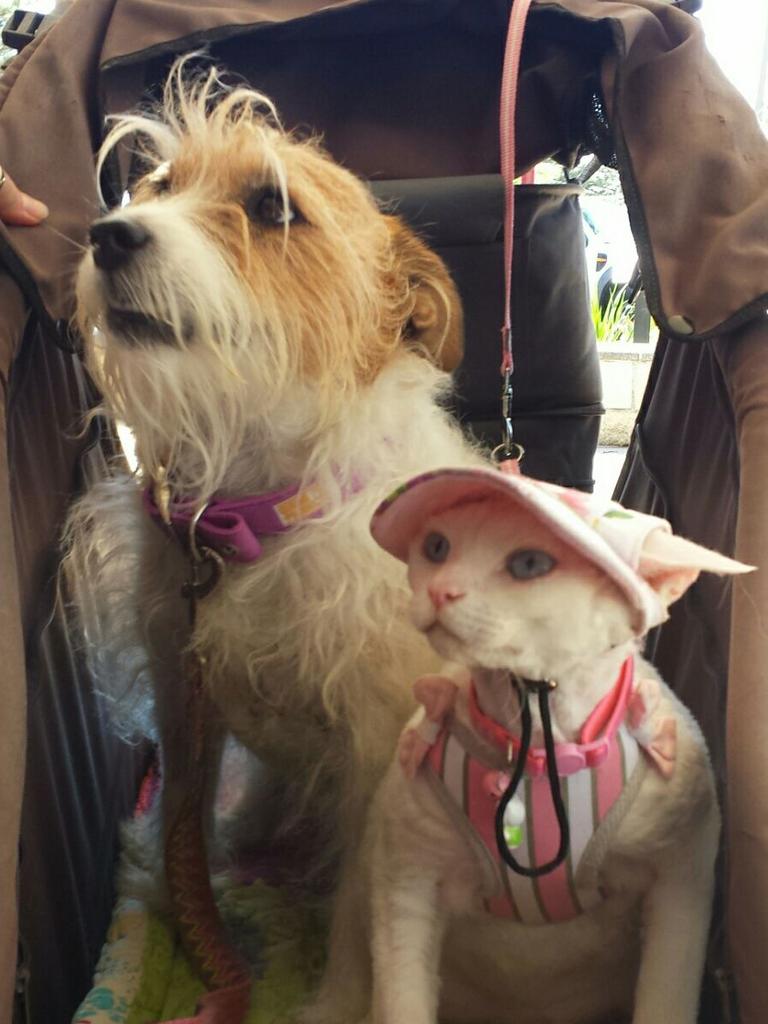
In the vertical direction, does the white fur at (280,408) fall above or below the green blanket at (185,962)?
above

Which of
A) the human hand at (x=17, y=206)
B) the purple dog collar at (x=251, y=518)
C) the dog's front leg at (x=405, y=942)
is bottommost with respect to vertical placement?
the dog's front leg at (x=405, y=942)

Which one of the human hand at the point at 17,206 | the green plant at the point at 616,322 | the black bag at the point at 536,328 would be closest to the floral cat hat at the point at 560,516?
the human hand at the point at 17,206

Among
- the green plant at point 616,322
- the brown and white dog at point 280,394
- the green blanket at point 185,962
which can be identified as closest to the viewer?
the brown and white dog at point 280,394

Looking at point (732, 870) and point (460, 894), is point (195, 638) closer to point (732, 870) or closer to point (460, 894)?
point (460, 894)

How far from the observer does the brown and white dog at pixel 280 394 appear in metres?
1.08

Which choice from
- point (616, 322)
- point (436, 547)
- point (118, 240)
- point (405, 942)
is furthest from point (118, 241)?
point (616, 322)

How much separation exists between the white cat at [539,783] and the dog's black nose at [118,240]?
0.45 metres

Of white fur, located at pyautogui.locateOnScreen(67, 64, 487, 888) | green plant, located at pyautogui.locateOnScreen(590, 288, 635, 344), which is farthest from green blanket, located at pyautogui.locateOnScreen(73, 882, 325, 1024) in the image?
green plant, located at pyautogui.locateOnScreen(590, 288, 635, 344)

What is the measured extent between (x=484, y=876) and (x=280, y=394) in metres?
0.58

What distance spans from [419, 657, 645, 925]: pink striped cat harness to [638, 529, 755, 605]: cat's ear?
17 cm

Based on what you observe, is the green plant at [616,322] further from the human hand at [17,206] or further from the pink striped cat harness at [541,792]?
the pink striped cat harness at [541,792]

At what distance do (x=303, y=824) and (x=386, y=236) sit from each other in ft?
2.96

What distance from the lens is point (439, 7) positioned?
56.4 inches

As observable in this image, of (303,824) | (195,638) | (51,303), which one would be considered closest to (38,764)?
(195,638)
